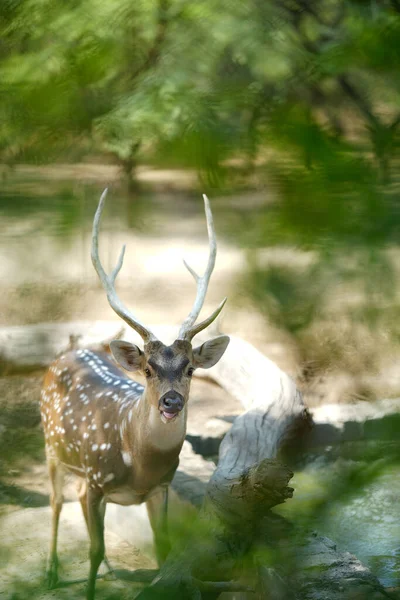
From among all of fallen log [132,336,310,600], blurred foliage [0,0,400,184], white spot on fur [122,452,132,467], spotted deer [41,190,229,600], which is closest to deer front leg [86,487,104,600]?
spotted deer [41,190,229,600]

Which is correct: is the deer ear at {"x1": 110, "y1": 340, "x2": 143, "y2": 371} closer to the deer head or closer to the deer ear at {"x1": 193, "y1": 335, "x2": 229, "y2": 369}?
the deer head

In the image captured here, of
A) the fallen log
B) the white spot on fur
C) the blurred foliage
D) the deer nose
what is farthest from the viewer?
the white spot on fur

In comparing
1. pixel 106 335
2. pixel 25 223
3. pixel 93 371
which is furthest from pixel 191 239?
pixel 25 223

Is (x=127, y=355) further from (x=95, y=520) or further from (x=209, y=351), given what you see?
(x=95, y=520)

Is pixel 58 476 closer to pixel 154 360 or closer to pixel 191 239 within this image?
pixel 154 360

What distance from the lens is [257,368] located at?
4574 mm

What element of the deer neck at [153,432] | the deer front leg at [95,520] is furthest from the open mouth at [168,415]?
the deer front leg at [95,520]

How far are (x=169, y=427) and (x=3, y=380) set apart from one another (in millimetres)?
2137

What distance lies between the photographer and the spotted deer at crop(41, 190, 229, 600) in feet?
9.79

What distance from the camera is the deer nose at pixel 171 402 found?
9.41 ft

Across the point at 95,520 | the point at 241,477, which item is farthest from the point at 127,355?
the point at 241,477

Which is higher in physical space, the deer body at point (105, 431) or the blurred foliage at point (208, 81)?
the blurred foliage at point (208, 81)

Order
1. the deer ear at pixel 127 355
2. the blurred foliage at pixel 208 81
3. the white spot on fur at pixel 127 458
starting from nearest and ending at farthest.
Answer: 1. the blurred foliage at pixel 208 81
2. the deer ear at pixel 127 355
3. the white spot on fur at pixel 127 458

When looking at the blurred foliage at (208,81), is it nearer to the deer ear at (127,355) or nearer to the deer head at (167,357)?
the deer head at (167,357)
